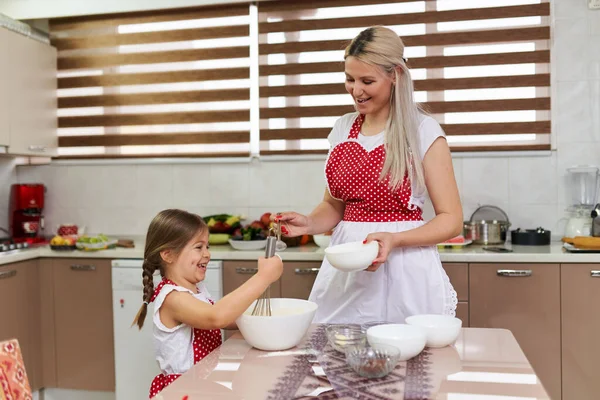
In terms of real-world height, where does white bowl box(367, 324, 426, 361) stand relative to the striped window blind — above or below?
below

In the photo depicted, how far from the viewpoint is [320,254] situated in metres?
3.03

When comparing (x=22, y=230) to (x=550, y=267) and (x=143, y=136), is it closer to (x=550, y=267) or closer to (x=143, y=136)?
(x=143, y=136)

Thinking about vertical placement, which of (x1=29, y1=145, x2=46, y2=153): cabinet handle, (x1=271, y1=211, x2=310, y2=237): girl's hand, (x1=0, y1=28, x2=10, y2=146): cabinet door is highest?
(x1=0, y1=28, x2=10, y2=146): cabinet door

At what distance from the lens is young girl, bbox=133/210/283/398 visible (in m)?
1.53

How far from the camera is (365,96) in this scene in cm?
192

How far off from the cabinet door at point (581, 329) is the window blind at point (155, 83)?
6.06 feet

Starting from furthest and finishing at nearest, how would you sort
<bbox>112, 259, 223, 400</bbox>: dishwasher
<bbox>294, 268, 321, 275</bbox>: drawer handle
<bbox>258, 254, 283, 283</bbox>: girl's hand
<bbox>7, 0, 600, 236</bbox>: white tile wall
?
1. <bbox>7, 0, 600, 236</bbox>: white tile wall
2. <bbox>112, 259, 223, 400</bbox>: dishwasher
3. <bbox>294, 268, 321, 275</bbox>: drawer handle
4. <bbox>258, 254, 283, 283</bbox>: girl's hand

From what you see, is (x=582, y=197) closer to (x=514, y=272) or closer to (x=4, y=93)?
(x=514, y=272)

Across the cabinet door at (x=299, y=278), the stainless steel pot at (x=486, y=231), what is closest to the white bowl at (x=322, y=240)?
the cabinet door at (x=299, y=278)

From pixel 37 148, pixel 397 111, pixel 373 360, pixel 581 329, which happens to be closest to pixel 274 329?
pixel 373 360

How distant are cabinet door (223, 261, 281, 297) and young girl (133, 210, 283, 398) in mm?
1222

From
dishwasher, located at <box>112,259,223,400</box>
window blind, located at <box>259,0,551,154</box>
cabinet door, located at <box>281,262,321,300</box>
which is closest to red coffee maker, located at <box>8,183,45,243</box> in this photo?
dishwasher, located at <box>112,259,223,400</box>

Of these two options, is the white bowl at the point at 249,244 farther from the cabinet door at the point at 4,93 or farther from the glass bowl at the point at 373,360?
the glass bowl at the point at 373,360

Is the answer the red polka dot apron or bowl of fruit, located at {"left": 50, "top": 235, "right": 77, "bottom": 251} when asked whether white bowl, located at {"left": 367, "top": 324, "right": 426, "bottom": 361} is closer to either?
the red polka dot apron
